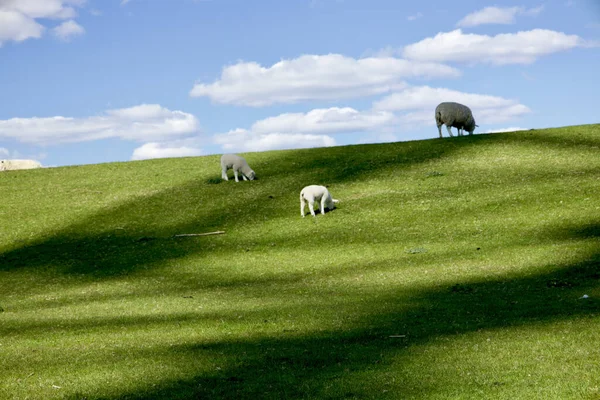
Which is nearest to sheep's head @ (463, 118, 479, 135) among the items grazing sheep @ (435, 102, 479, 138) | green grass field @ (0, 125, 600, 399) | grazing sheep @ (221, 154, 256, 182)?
grazing sheep @ (435, 102, 479, 138)

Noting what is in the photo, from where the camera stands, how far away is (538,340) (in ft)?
53.1

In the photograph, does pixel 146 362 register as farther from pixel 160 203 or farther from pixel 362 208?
pixel 160 203

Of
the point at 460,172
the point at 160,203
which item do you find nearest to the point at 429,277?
the point at 460,172

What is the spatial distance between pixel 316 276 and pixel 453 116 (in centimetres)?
3259

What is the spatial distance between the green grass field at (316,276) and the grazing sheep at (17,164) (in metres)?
12.7

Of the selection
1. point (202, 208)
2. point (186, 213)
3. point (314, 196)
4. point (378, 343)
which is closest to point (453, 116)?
point (314, 196)

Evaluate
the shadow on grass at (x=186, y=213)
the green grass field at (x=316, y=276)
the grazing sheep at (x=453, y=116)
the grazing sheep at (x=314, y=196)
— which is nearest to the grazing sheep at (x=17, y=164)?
the green grass field at (x=316, y=276)

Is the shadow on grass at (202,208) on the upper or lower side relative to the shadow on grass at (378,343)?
upper

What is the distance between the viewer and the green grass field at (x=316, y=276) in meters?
14.8

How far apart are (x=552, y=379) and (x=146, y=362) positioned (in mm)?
8942

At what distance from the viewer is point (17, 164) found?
7219 cm

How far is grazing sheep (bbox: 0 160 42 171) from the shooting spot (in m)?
70.8

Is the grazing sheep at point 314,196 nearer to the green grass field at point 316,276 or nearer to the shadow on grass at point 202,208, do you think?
the green grass field at point 316,276

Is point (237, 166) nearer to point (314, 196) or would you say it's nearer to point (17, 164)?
point (314, 196)
